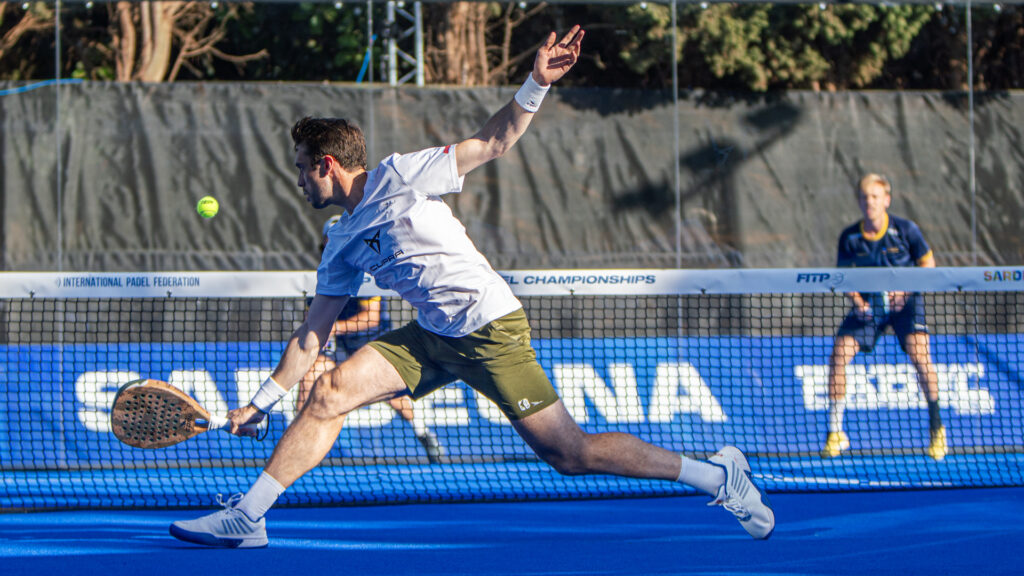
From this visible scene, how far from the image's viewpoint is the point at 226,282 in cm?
525

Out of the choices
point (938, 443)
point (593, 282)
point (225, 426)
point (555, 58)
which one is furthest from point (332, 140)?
point (938, 443)

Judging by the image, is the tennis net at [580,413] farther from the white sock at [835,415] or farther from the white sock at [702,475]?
the white sock at [702,475]

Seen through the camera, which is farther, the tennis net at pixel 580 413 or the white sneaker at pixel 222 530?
the tennis net at pixel 580 413

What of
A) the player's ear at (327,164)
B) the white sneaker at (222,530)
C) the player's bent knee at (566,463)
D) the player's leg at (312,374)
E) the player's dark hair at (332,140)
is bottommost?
the white sneaker at (222,530)

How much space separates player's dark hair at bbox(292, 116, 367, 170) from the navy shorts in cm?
343

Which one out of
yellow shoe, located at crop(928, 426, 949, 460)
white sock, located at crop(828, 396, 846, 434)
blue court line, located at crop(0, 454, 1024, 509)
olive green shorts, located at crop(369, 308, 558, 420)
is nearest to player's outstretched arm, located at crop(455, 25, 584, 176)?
olive green shorts, located at crop(369, 308, 558, 420)

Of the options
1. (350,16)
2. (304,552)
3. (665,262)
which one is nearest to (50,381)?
(304,552)

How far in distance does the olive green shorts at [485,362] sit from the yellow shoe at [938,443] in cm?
326

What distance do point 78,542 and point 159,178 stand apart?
5444 mm

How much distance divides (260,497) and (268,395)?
0.35 metres

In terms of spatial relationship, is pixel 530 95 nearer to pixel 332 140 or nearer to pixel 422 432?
pixel 332 140

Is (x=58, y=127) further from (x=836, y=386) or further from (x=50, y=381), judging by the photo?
(x=836, y=386)

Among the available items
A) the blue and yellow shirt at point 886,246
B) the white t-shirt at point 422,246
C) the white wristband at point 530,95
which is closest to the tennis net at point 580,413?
the blue and yellow shirt at point 886,246

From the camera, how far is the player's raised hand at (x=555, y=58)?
3703 mm
